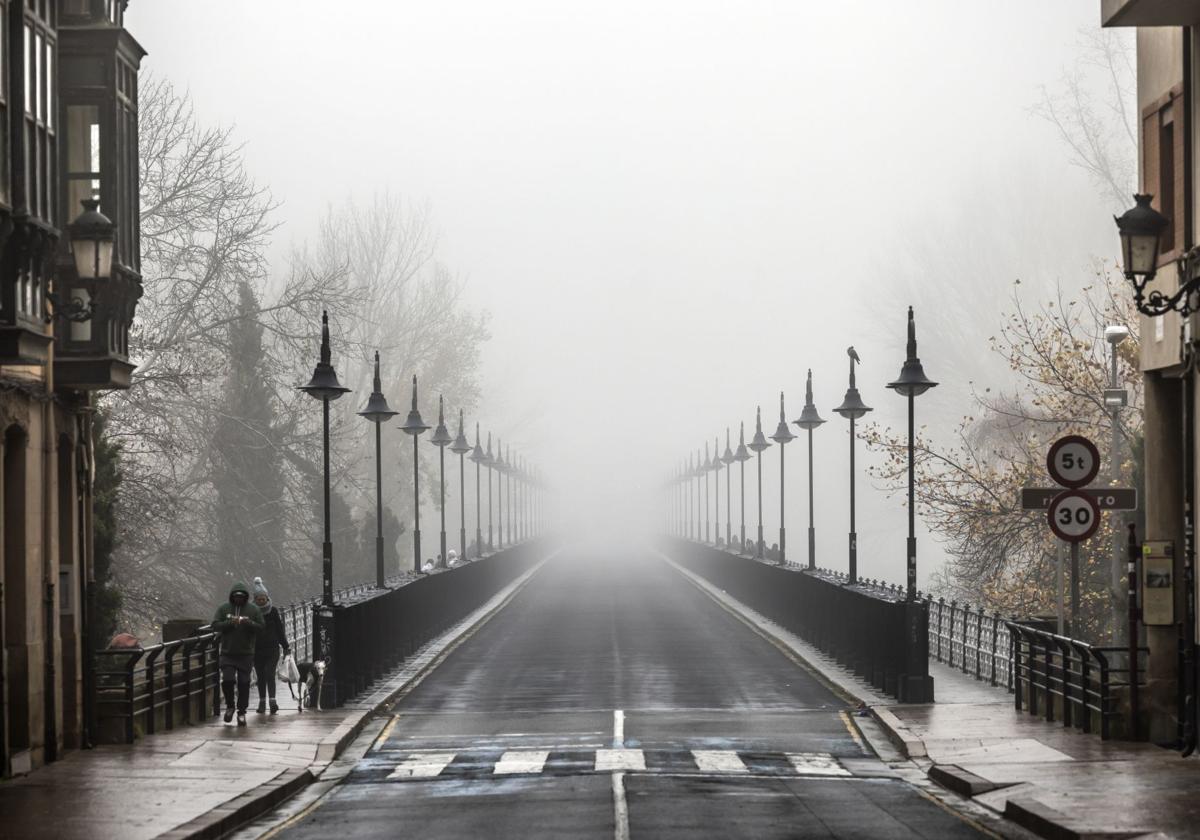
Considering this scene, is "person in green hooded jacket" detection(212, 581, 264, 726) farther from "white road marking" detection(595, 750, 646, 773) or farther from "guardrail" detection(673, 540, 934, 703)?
"guardrail" detection(673, 540, 934, 703)

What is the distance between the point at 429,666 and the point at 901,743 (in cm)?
1332

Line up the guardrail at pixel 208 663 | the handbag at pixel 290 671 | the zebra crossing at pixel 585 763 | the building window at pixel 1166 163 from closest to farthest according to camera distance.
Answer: the zebra crossing at pixel 585 763, the building window at pixel 1166 163, the guardrail at pixel 208 663, the handbag at pixel 290 671

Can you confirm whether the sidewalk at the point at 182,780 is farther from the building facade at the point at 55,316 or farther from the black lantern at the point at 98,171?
the black lantern at the point at 98,171

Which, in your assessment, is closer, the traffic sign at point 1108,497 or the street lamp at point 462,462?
the traffic sign at point 1108,497

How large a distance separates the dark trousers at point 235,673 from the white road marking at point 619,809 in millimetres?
7022

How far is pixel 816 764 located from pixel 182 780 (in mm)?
6267

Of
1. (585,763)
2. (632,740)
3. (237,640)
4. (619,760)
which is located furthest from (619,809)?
(237,640)

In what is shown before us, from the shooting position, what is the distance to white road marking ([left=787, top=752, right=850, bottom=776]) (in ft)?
61.6

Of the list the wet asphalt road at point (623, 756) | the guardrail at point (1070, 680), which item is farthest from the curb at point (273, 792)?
the guardrail at point (1070, 680)

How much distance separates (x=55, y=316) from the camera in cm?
1998

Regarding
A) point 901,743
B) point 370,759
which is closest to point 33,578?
point 370,759

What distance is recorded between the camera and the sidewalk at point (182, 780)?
1448 cm

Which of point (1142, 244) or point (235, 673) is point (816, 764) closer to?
point (1142, 244)

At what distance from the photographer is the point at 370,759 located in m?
20.5
